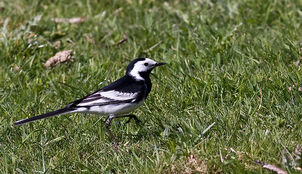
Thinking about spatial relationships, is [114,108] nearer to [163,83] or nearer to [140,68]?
[140,68]

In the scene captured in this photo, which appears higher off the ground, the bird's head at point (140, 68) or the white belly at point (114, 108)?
the bird's head at point (140, 68)

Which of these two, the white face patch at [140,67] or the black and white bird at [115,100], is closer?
the black and white bird at [115,100]

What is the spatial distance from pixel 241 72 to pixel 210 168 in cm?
239

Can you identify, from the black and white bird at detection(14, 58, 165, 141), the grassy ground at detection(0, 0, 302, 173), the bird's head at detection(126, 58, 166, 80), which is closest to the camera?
the grassy ground at detection(0, 0, 302, 173)

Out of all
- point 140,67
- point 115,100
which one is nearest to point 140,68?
point 140,67

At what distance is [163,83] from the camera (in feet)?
23.9

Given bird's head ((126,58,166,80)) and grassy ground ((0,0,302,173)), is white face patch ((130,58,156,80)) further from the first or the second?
grassy ground ((0,0,302,173))

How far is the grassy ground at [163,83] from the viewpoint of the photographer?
539cm

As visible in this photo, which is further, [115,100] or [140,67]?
[140,67]

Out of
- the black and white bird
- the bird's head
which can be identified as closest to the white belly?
the black and white bird

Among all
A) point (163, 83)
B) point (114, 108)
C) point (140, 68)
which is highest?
point (140, 68)

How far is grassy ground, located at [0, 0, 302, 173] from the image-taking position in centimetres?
539

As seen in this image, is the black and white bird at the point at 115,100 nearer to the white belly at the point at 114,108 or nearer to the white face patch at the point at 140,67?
the white belly at the point at 114,108

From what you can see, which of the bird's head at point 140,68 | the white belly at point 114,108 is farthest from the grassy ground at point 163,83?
the bird's head at point 140,68
